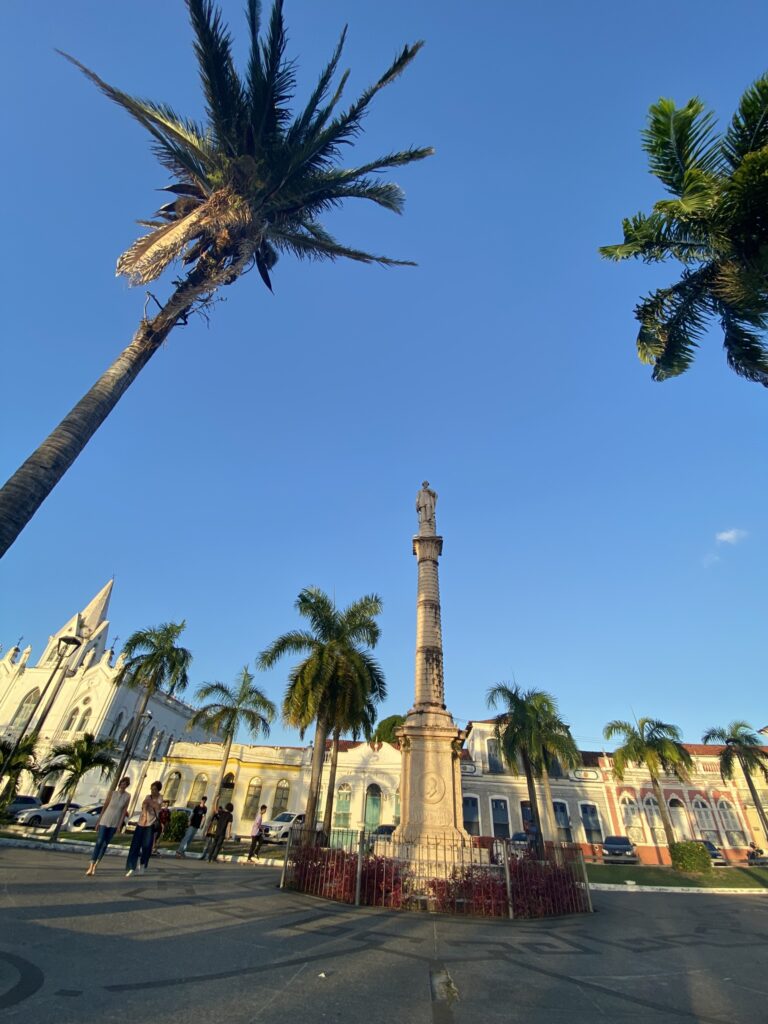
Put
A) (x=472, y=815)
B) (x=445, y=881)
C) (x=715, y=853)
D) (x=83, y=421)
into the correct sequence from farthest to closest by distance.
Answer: (x=472, y=815), (x=715, y=853), (x=445, y=881), (x=83, y=421)

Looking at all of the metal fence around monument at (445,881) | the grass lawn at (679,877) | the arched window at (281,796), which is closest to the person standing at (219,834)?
the metal fence around monument at (445,881)

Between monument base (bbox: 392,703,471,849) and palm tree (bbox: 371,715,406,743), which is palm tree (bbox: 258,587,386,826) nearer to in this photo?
monument base (bbox: 392,703,471,849)

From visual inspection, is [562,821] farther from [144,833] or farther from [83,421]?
[83,421]

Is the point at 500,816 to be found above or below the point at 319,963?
above

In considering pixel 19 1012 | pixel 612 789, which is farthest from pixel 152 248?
pixel 612 789

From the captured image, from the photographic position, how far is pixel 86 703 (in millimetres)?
45156

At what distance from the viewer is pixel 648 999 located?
504 cm

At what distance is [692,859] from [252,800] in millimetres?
26677

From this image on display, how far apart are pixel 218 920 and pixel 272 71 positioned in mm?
15496

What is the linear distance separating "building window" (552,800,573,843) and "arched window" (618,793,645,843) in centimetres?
407

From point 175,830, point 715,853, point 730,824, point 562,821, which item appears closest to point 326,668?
point 175,830

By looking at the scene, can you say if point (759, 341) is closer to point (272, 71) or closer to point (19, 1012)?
point (272, 71)

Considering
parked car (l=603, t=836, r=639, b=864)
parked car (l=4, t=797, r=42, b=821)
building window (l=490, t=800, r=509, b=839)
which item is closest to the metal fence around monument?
parked car (l=4, t=797, r=42, b=821)

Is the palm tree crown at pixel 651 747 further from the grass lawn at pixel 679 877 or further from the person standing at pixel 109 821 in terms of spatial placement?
the person standing at pixel 109 821
